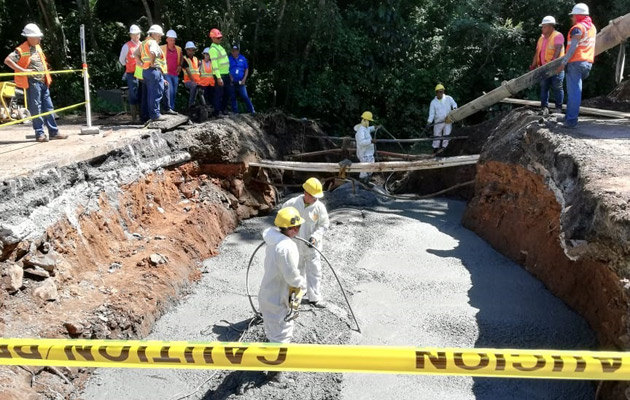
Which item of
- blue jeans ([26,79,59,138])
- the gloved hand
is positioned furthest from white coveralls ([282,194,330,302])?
blue jeans ([26,79,59,138])

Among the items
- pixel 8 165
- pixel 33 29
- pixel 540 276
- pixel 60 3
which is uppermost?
pixel 60 3

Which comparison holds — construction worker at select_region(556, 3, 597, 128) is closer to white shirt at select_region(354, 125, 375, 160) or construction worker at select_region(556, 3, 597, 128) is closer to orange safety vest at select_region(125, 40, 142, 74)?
white shirt at select_region(354, 125, 375, 160)

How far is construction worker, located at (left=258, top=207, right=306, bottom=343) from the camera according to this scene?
5.19 meters

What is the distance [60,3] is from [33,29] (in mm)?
13899

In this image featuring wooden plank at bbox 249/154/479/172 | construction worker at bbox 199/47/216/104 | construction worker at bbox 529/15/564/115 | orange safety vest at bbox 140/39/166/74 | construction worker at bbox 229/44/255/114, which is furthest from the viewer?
construction worker at bbox 229/44/255/114

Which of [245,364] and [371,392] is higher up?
[245,364]

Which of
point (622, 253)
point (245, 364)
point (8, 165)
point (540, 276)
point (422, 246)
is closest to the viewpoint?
point (245, 364)

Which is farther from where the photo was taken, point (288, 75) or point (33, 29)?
point (288, 75)

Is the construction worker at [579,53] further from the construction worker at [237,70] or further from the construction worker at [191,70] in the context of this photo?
the construction worker at [191,70]

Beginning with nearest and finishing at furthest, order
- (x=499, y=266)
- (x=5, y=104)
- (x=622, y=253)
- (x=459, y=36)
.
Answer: (x=622, y=253), (x=499, y=266), (x=5, y=104), (x=459, y=36)

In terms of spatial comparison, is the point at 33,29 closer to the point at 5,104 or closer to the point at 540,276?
the point at 5,104

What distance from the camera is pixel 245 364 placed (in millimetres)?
2975

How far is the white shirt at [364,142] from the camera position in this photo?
1243cm

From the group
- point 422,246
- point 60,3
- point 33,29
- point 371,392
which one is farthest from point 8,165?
point 60,3
